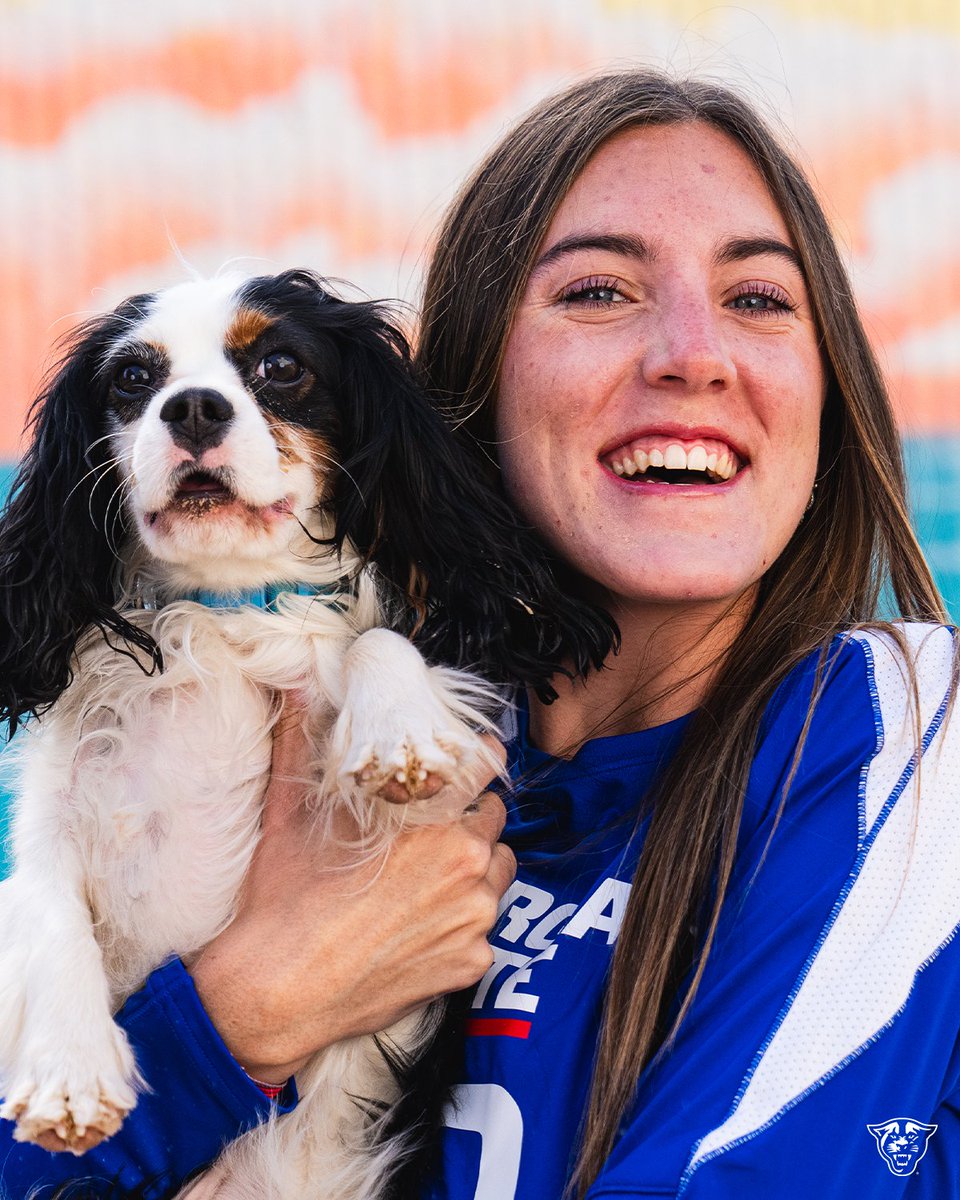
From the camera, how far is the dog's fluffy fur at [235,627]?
147cm

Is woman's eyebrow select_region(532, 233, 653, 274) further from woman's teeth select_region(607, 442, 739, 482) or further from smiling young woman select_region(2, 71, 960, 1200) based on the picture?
woman's teeth select_region(607, 442, 739, 482)

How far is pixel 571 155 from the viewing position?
165 centimetres

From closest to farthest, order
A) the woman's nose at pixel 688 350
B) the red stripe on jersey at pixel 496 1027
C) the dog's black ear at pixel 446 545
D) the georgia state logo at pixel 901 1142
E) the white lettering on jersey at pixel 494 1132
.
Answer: the georgia state logo at pixel 901 1142, the white lettering on jersey at pixel 494 1132, the red stripe on jersey at pixel 496 1027, the woman's nose at pixel 688 350, the dog's black ear at pixel 446 545

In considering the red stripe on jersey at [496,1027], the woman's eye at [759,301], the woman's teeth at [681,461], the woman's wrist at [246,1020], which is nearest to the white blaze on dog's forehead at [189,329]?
the woman's teeth at [681,461]

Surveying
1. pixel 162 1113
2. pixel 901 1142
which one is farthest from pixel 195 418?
pixel 901 1142

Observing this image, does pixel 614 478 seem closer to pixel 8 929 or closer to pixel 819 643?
pixel 819 643

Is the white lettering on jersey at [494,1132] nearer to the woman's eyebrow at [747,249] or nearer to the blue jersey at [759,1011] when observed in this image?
the blue jersey at [759,1011]

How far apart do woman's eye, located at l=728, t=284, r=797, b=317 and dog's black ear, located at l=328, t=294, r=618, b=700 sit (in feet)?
1.37

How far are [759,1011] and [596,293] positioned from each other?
0.93 meters

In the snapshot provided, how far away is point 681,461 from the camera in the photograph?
1.52 m

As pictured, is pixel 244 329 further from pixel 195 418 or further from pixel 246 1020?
pixel 246 1020

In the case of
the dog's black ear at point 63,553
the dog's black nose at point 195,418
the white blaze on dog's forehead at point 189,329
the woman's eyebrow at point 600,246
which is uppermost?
the woman's eyebrow at point 600,246

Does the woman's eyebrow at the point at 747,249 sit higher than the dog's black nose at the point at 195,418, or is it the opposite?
the woman's eyebrow at the point at 747,249

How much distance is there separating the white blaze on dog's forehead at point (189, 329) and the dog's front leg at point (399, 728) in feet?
1.41
